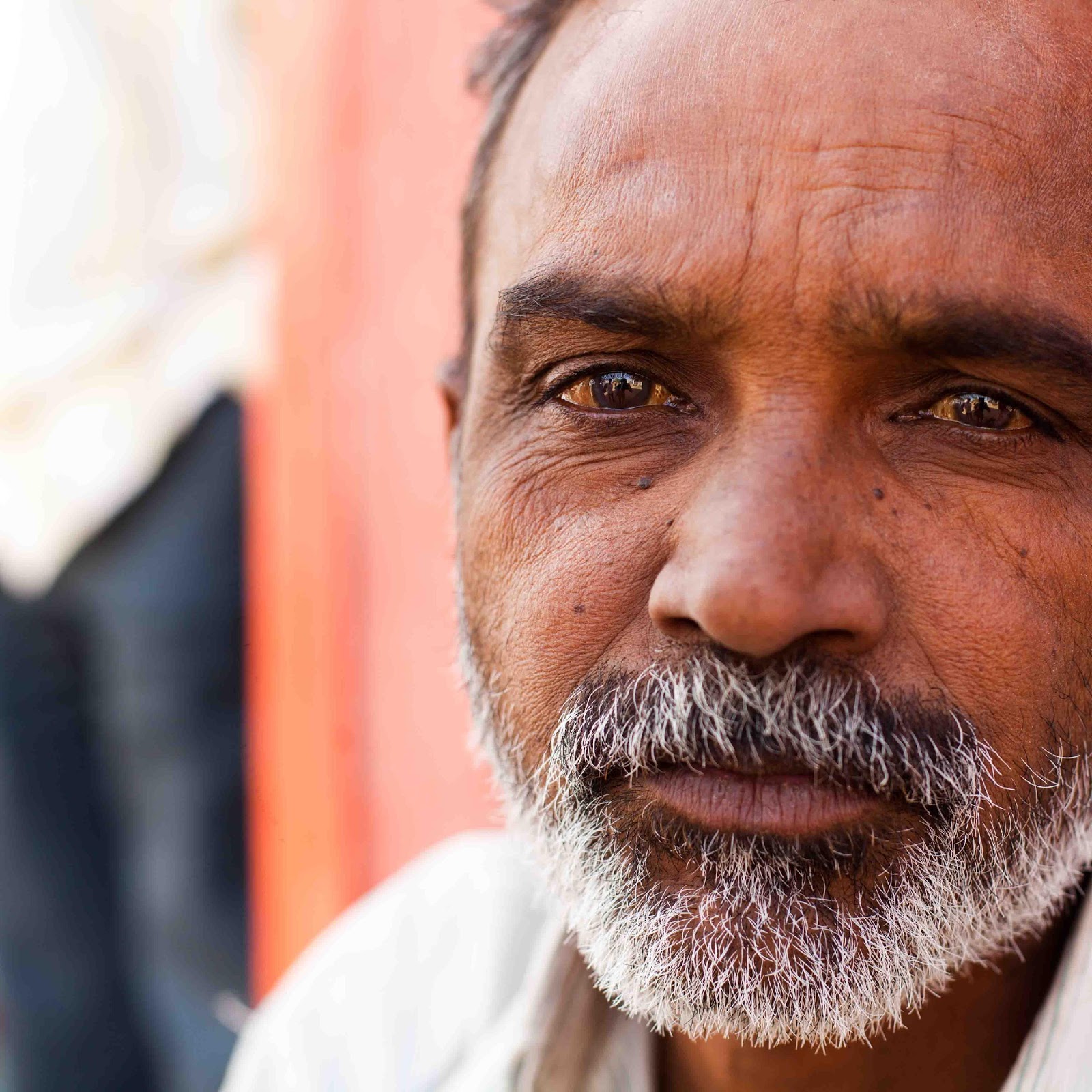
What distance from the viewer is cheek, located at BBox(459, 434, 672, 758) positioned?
1.27m

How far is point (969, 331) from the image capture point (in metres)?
1.18

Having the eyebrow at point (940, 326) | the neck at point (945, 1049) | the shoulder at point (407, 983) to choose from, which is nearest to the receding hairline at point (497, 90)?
the eyebrow at point (940, 326)

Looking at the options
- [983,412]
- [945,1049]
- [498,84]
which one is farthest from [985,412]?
[498,84]

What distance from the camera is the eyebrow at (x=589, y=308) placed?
4.14 feet

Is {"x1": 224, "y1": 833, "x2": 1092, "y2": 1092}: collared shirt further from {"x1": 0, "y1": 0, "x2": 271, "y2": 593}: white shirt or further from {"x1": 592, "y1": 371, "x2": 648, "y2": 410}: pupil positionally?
{"x1": 0, "y1": 0, "x2": 271, "y2": 593}: white shirt

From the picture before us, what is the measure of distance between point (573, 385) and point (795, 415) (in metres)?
0.33

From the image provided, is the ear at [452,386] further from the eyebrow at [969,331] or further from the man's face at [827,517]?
the eyebrow at [969,331]

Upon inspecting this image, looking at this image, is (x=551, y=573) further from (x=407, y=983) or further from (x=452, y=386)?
(x=407, y=983)

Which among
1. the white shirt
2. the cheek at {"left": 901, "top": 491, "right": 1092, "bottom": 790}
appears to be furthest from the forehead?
the white shirt

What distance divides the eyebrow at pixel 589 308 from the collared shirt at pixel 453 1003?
2.27 ft

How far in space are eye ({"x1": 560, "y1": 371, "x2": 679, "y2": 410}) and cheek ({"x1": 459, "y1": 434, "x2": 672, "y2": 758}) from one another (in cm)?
8

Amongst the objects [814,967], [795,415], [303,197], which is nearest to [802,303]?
[795,415]

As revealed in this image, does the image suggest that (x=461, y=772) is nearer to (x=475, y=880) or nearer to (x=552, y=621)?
(x=475, y=880)

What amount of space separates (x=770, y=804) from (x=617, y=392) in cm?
50
